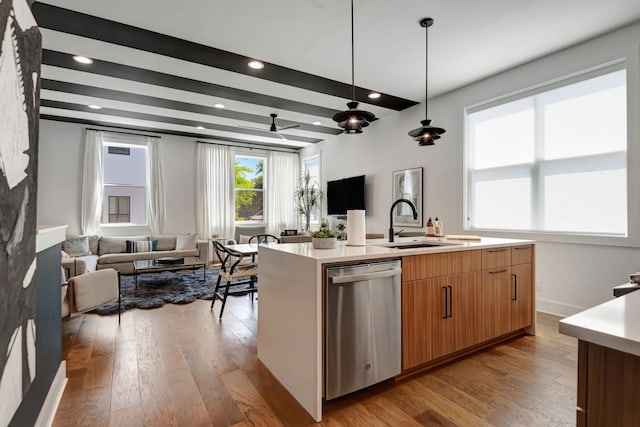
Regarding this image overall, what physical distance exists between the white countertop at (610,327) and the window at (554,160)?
10.4 feet

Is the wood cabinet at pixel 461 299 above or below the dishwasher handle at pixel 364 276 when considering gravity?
below

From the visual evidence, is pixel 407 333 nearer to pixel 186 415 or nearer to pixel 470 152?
pixel 186 415

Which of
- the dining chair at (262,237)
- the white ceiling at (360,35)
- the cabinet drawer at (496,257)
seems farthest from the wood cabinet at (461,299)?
the white ceiling at (360,35)

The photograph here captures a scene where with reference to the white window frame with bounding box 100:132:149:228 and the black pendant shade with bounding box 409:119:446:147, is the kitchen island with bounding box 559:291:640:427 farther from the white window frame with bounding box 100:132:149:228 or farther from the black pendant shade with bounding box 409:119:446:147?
the white window frame with bounding box 100:132:149:228

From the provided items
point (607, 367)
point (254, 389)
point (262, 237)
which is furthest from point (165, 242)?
point (607, 367)

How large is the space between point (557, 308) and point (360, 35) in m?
3.75

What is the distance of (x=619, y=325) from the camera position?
2.49 feet

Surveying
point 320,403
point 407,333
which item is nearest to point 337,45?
point 407,333

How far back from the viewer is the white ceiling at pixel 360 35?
8.99 ft

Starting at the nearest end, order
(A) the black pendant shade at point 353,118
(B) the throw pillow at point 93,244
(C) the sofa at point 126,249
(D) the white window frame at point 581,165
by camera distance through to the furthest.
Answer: (A) the black pendant shade at point 353,118 < (D) the white window frame at point 581,165 < (C) the sofa at point 126,249 < (B) the throw pillow at point 93,244

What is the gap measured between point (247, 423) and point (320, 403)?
42 cm

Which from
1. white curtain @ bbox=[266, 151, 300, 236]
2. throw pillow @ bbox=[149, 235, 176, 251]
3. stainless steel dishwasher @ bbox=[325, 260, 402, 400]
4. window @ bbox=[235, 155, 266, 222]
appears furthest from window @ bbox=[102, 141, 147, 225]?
stainless steel dishwasher @ bbox=[325, 260, 402, 400]

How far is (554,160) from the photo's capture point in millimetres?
3682

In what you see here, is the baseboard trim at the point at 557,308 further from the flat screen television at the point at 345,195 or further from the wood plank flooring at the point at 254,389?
the flat screen television at the point at 345,195
